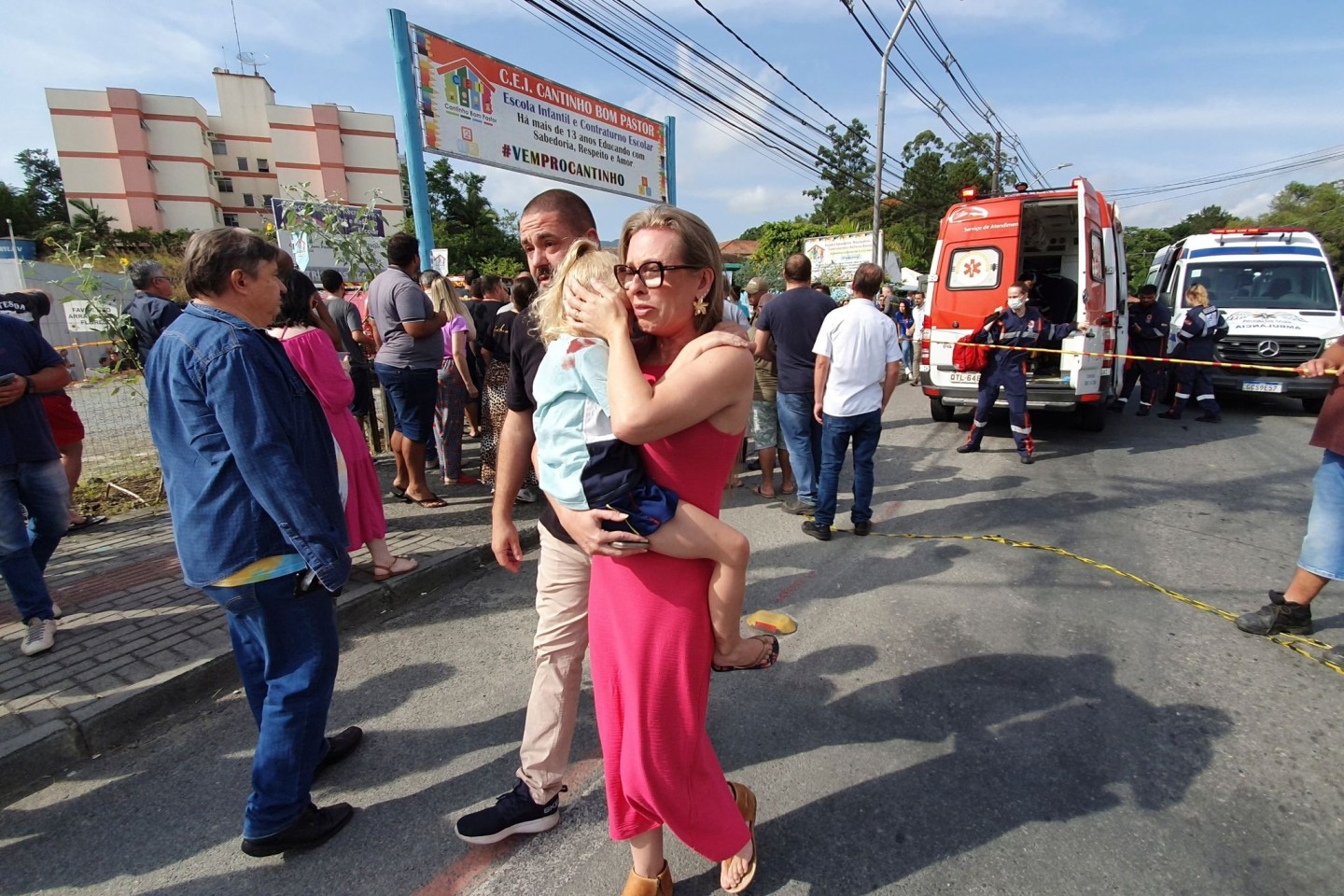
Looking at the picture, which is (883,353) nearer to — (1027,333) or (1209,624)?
(1209,624)

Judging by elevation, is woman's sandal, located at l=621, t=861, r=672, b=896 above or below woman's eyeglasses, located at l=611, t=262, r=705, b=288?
below

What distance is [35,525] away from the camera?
11.4ft

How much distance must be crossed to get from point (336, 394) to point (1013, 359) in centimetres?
670

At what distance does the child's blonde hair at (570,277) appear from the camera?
1.61 meters

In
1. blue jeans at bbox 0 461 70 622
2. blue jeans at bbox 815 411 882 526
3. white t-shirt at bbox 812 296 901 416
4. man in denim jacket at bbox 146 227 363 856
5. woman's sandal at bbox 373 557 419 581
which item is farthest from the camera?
blue jeans at bbox 815 411 882 526

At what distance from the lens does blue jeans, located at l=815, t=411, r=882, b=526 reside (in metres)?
4.81

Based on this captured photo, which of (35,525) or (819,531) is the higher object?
(35,525)

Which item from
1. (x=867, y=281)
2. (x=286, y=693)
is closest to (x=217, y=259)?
(x=286, y=693)

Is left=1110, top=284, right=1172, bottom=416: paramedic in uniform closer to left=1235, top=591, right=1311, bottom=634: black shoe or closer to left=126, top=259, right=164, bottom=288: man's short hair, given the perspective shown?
left=1235, top=591, right=1311, bottom=634: black shoe

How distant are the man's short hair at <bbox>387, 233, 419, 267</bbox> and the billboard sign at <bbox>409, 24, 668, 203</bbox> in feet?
12.3

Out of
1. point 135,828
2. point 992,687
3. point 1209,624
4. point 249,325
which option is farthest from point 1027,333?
point 135,828

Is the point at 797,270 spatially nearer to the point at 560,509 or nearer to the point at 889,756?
the point at 889,756

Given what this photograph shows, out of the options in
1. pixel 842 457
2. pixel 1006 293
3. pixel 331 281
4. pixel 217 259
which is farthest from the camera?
pixel 1006 293

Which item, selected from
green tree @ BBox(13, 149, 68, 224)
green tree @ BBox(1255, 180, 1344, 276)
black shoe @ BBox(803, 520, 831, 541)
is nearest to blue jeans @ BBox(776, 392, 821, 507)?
black shoe @ BBox(803, 520, 831, 541)
